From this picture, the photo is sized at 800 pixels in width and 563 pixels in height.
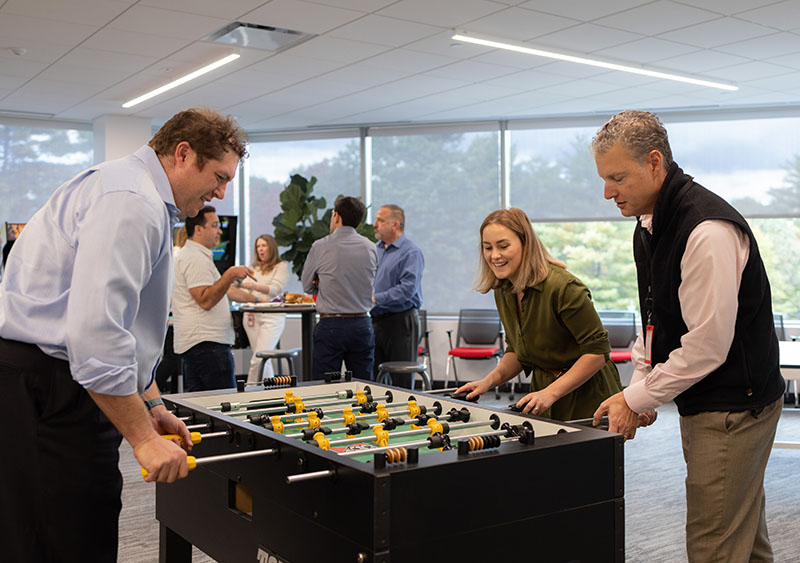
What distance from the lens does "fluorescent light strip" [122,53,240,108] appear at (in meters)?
6.14

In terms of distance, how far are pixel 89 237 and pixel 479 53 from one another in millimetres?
4753

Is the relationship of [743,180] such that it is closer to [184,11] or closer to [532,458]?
[184,11]

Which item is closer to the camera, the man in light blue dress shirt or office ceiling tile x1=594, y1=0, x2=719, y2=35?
the man in light blue dress shirt

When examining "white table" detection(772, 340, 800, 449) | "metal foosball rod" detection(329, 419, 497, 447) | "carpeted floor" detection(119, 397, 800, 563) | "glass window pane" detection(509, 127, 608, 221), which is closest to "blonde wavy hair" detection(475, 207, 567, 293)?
"metal foosball rod" detection(329, 419, 497, 447)

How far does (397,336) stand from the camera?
6.24 metres

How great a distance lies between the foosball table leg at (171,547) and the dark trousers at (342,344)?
2409 millimetres

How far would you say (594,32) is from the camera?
5441 mm

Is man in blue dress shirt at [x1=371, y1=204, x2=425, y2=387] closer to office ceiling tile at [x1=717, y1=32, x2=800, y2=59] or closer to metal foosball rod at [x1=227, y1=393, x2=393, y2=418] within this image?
office ceiling tile at [x1=717, y1=32, x2=800, y2=59]

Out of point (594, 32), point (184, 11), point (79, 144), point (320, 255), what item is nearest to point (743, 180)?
point (594, 32)

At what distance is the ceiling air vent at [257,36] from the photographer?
5387 mm

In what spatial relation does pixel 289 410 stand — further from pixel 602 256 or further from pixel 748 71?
pixel 602 256

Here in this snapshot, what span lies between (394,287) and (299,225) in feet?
5.44

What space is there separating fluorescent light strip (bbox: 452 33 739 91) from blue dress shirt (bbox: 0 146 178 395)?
4046 mm

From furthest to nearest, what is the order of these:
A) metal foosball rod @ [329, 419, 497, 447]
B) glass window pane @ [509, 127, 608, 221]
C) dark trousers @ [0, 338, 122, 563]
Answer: glass window pane @ [509, 127, 608, 221], metal foosball rod @ [329, 419, 497, 447], dark trousers @ [0, 338, 122, 563]
